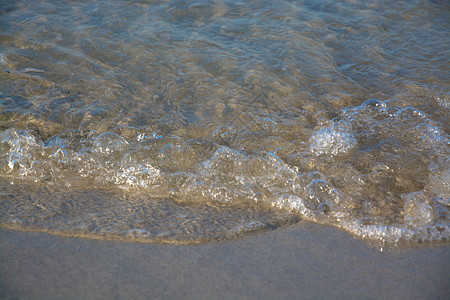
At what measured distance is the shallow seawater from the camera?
233cm

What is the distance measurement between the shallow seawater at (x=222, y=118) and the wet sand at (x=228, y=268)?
111 mm

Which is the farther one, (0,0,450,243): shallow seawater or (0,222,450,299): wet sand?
(0,0,450,243): shallow seawater

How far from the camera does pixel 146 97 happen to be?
11.2ft

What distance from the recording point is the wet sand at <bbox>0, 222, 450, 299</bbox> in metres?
1.78

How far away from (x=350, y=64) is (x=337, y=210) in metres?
2.09

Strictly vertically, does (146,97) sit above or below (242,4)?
below

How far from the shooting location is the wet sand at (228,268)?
178 centimetres

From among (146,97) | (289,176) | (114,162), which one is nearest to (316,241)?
(289,176)

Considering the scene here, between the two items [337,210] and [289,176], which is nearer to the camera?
[337,210]

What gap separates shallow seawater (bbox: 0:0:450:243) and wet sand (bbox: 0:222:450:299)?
111 mm

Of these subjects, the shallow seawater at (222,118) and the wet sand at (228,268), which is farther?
the shallow seawater at (222,118)

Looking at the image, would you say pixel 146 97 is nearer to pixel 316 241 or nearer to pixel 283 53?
pixel 283 53

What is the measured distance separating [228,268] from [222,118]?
59.8 inches

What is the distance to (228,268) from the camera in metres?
1.92
